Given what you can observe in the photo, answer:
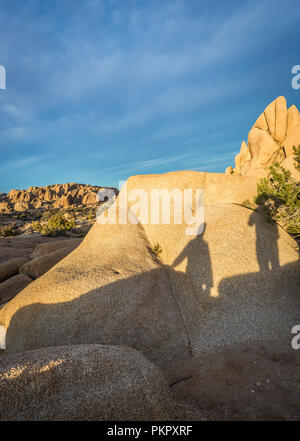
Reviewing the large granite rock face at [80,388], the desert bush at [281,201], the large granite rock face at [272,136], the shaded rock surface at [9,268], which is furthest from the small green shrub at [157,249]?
the large granite rock face at [272,136]

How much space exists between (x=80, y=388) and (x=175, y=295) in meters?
6.10

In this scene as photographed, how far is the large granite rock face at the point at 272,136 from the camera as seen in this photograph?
4262 cm

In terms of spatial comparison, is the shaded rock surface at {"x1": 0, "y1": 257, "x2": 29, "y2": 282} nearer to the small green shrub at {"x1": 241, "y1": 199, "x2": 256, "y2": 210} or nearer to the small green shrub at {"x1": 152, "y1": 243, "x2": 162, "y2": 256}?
the small green shrub at {"x1": 152, "y1": 243, "x2": 162, "y2": 256}

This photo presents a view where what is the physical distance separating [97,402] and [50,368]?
3.31ft

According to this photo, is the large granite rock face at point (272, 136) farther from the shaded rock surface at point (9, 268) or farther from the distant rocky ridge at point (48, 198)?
the distant rocky ridge at point (48, 198)

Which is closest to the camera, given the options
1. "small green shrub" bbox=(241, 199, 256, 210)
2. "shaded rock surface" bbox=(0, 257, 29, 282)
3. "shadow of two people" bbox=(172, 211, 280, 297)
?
"shadow of two people" bbox=(172, 211, 280, 297)

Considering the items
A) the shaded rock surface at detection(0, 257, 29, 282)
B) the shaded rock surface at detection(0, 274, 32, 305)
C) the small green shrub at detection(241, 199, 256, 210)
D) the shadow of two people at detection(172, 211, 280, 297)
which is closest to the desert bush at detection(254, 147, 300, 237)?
the small green shrub at detection(241, 199, 256, 210)

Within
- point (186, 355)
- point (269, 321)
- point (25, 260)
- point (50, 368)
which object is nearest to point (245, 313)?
point (269, 321)

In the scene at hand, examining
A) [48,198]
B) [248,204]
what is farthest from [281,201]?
[48,198]

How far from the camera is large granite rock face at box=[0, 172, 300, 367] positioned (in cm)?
754

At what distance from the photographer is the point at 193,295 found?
8.52m

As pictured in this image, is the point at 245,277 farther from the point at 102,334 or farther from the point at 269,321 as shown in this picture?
the point at 102,334

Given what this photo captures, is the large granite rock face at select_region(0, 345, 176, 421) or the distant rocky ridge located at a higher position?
the distant rocky ridge

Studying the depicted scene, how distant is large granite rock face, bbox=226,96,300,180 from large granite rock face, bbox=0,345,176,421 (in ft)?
158
